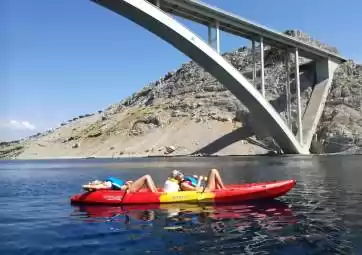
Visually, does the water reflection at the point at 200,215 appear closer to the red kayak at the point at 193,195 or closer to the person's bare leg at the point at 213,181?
the red kayak at the point at 193,195

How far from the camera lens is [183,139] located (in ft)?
283

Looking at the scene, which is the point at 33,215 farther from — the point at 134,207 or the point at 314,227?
the point at 314,227

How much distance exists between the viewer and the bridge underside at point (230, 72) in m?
42.9

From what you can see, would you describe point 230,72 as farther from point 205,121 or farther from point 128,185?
point 205,121

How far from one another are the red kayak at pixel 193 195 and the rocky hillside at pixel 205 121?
2191 inches

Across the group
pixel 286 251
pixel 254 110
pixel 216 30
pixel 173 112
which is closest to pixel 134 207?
pixel 286 251

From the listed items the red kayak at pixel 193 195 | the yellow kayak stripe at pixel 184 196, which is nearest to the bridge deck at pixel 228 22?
the red kayak at pixel 193 195

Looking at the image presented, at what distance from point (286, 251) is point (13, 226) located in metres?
8.29

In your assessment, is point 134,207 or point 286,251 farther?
point 134,207

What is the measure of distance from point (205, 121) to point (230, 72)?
126 ft

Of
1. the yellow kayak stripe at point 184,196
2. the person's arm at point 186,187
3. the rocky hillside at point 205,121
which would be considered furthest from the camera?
the rocky hillside at point 205,121

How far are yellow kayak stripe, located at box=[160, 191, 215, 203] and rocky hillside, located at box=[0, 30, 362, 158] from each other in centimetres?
5692

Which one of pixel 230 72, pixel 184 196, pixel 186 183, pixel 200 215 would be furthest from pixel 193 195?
pixel 230 72

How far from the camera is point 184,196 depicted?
17.1m
